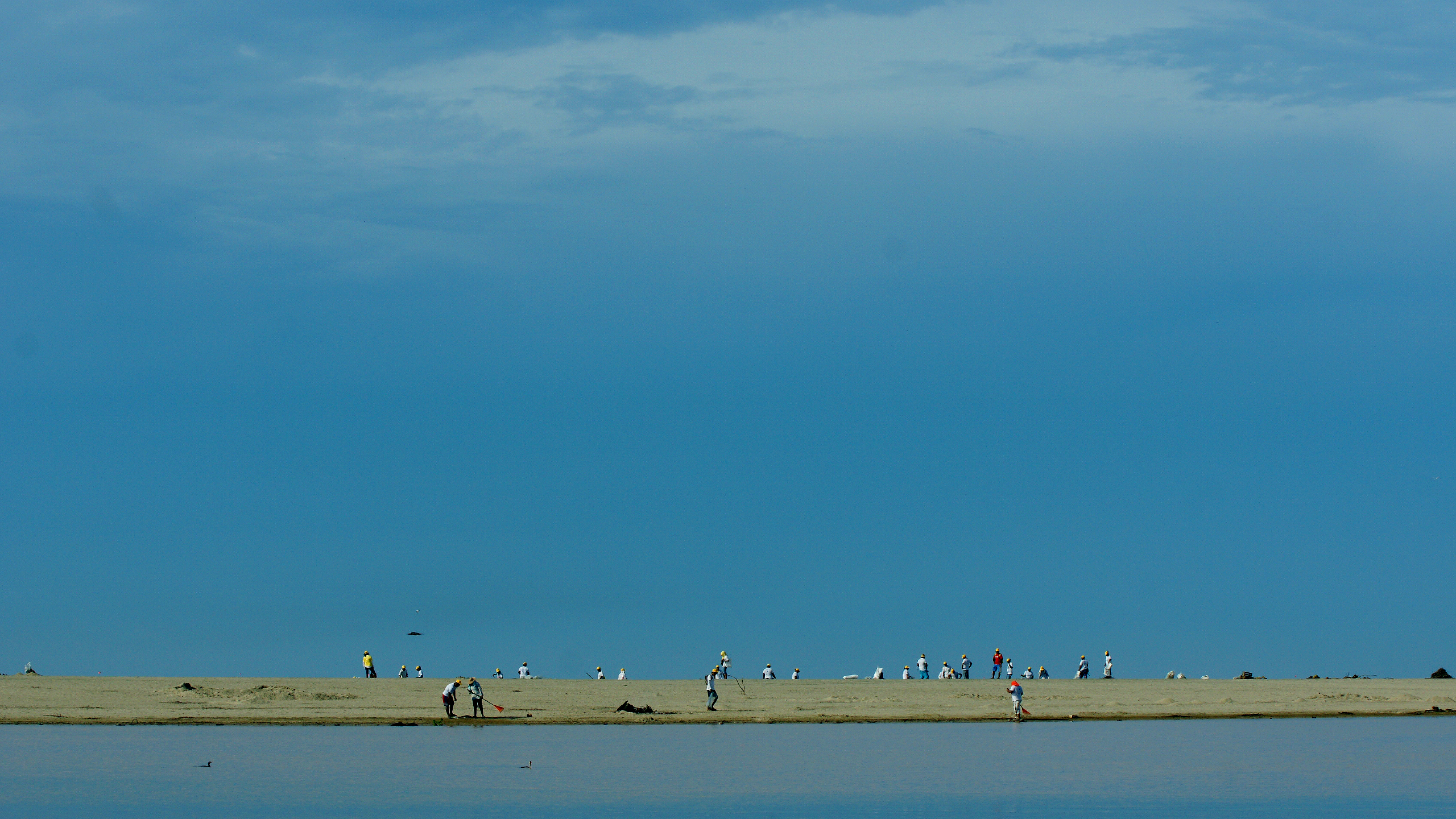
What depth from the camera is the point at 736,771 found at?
4491 cm

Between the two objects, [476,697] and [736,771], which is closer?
[736,771]

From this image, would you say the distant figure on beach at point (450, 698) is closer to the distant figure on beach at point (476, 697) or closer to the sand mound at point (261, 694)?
the distant figure on beach at point (476, 697)

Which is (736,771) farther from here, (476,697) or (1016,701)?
(1016,701)

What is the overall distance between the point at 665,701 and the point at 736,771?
3028 centimetres

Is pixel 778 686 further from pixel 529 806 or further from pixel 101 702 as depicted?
pixel 529 806

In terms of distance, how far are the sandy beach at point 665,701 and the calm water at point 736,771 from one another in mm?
3073

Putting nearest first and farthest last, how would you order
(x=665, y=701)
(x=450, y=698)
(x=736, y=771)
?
(x=736, y=771), (x=450, y=698), (x=665, y=701)

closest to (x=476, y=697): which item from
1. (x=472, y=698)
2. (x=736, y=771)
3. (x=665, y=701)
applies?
(x=472, y=698)

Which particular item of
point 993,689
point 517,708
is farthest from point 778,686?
point 517,708

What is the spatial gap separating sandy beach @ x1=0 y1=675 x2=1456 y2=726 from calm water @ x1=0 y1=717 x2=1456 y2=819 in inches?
121

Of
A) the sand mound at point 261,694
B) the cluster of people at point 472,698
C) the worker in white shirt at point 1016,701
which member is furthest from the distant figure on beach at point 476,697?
the worker in white shirt at point 1016,701

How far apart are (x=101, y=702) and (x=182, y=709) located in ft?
15.9

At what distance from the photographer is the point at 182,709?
2638 inches

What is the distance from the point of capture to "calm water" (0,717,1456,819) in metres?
36.5
